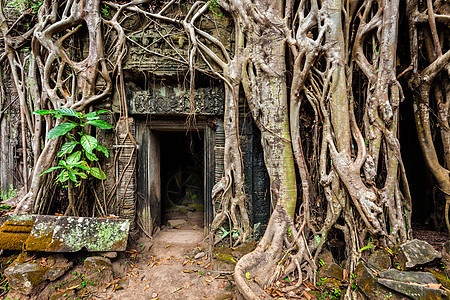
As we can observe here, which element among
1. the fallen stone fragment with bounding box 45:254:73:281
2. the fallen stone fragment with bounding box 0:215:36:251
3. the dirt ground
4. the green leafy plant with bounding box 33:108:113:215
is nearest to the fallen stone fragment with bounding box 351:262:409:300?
the dirt ground

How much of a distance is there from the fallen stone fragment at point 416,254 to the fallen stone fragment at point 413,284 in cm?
9

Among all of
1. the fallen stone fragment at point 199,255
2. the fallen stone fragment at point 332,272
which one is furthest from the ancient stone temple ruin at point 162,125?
the fallen stone fragment at point 332,272

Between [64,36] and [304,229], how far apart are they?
3.91 m

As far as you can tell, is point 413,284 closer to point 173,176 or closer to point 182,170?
point 173,176

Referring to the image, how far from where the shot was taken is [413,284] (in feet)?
4.92

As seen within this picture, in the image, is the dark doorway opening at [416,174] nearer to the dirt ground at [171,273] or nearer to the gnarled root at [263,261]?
the gnarled root at [263,261]

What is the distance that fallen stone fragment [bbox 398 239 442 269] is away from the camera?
64.8 inches

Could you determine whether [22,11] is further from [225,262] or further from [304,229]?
[304,229]

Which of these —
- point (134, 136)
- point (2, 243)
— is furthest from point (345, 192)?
point (2, 243)

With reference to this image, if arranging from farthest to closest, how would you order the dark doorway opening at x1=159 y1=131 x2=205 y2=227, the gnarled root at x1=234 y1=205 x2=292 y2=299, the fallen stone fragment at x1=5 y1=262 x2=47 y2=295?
1. the dark doorway opening at x1=159 y1=131 x2=205 y2=227
2. the fallen stone fragment at x1=5 y1=262 x2=47 y2=295
3. the gnarled root at x1=234 y1=205 x2=292 y2=299

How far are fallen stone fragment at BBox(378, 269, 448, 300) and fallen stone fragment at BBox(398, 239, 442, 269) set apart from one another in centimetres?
9

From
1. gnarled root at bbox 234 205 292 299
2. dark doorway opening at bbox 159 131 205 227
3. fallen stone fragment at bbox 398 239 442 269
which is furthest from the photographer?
dark doorway opening at bbox 159 131 205 227

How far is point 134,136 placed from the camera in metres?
3.01

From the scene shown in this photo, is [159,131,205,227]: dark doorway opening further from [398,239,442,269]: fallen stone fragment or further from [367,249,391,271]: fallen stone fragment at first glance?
[398,239,442,269]: fallen stone fragment
